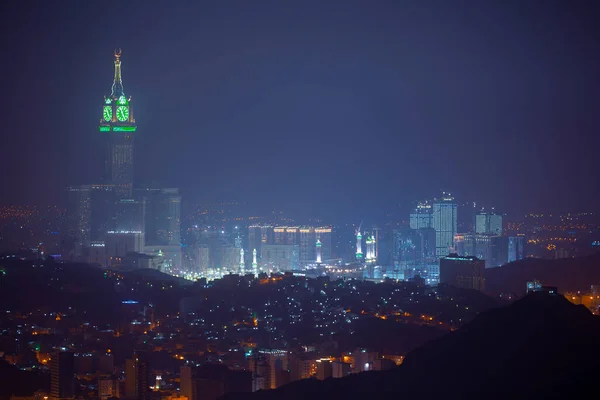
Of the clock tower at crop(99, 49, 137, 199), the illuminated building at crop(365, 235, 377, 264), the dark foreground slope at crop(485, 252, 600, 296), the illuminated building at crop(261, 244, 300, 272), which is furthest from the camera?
the illuminated building at crop(365, 235, 377, 264)

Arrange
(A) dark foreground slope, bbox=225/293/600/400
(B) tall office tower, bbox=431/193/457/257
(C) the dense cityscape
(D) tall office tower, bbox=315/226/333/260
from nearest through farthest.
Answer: (A) dark foreground slope, bbox=225/293/600/400 → (C) the dense cityscape → (B) tall office tower, bbox=431/193/457/257 → (D) tall office tower, bbox=315/226/333/260

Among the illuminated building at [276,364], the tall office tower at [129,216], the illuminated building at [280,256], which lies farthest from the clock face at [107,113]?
the illuminated building at [276,364]

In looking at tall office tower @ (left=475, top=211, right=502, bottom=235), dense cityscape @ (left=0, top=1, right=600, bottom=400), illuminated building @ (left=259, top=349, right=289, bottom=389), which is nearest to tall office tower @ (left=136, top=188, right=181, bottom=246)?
dense cityscape @ (left=0, top=1, right=600, bottom=400)

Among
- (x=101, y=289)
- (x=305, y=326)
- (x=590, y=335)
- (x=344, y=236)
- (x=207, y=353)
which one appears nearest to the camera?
(x=590, y=335)

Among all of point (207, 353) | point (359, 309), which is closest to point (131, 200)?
point (359, 309)

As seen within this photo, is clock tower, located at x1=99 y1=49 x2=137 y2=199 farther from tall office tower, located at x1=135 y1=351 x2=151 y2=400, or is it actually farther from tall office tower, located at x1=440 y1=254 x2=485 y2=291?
tall office tower, located at x1=135 y1=351 x2=151 y2=400

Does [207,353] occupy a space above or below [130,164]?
below

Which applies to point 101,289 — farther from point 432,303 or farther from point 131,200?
point 131,200
